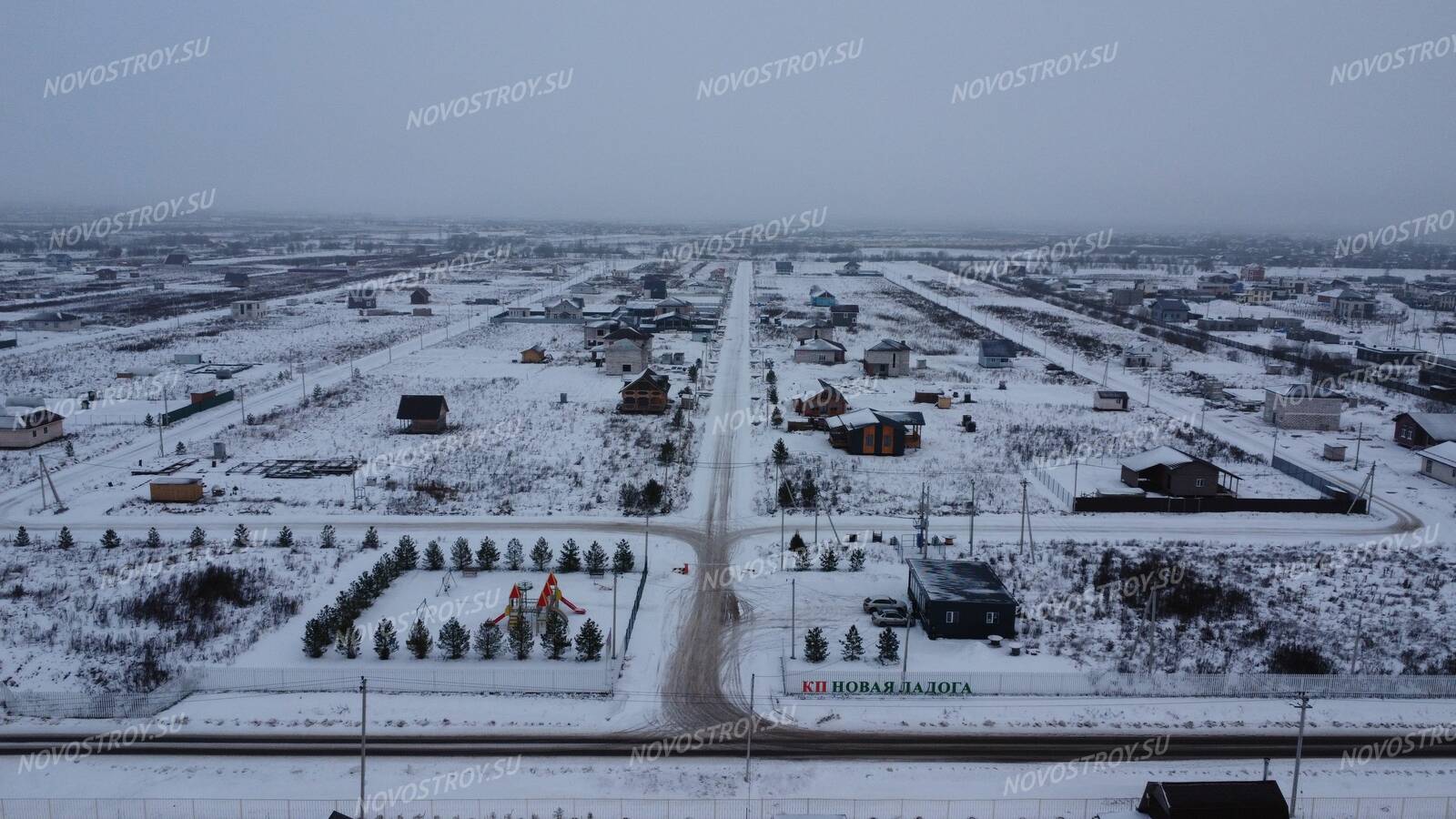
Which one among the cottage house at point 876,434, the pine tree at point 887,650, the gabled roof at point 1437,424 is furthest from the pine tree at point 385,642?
the gabled roof at point 1437,424

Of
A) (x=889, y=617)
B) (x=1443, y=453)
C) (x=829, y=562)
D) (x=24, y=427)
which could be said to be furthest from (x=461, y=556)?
(x=1443, y=453)

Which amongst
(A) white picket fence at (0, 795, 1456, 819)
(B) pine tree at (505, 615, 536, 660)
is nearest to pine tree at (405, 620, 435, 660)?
(B) pine tree at (505, 615, 536, 660)

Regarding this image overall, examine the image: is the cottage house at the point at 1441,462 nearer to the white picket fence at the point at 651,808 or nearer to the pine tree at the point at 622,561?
the white picket fence at the point at 651,808

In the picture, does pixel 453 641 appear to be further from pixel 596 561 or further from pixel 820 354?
pixel 820 354

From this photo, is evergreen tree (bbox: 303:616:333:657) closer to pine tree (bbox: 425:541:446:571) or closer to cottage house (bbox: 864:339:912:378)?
pine tree (bbox: 425:541:446:571)

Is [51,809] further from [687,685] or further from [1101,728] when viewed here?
[1101,728]

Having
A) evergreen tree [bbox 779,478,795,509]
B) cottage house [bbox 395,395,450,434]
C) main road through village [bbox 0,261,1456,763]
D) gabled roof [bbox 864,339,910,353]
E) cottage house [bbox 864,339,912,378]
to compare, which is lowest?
main road through village [bbox 0,261,1456,763]
